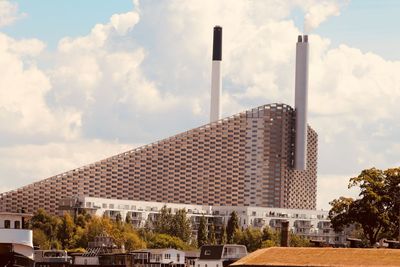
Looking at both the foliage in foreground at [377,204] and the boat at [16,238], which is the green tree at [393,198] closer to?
the foliage in foreground at [377,204]

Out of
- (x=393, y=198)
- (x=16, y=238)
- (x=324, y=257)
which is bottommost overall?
(x=324, y=257)

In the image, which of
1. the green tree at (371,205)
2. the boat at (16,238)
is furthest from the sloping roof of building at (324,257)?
the green tree at (371,205)

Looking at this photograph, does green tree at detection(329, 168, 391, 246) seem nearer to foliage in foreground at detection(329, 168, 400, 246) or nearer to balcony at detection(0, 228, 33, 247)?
foliage in foreground at detection(329, 168, 400, 246)

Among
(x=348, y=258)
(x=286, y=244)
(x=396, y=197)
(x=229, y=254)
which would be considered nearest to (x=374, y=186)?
(x=396, y=197)

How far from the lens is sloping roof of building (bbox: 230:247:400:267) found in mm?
85375

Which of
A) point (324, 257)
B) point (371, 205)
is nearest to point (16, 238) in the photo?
point (324, 257)

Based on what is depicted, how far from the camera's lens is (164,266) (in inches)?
6791

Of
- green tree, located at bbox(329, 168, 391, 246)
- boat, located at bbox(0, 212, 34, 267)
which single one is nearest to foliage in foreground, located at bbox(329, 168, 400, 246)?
green tree, located at bbox(329, 168, 391, 246)

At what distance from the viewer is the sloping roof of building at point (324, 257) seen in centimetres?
8538

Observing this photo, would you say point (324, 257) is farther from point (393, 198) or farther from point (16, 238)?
point (393, 198)

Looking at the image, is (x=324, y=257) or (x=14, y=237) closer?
(x=324, y=257)

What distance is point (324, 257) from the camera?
87188 millimetres

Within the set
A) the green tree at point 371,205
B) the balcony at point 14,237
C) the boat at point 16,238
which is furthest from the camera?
the green tree at point 371,205

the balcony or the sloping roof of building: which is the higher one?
the balcony
